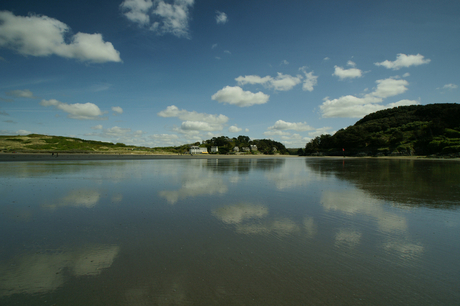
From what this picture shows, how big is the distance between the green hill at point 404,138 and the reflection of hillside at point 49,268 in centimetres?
8722

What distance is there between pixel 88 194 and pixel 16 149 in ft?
374

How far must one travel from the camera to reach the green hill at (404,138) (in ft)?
240

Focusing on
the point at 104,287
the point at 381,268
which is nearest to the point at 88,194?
the point at 104,287

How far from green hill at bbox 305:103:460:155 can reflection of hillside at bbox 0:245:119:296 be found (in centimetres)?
8722

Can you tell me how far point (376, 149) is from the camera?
9125 centimetres

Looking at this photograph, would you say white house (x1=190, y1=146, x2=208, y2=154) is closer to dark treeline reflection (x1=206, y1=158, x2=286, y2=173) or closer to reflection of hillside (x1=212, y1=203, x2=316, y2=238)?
dark treeline reflection (x1=206, y1=158, x2=286, y2=173)

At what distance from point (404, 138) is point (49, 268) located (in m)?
114

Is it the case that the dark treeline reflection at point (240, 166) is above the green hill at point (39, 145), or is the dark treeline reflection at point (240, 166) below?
below

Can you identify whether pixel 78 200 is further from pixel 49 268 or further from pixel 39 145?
pixel 39 145

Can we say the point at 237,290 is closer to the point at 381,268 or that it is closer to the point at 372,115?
the point at 381,268

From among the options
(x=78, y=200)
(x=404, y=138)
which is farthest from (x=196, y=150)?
(x=78, y=200)

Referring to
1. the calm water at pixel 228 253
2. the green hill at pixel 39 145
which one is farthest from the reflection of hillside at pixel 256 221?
the green hill at pixel 39 145

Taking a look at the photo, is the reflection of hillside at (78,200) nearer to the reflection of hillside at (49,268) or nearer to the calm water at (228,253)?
the calm water at (228,253)

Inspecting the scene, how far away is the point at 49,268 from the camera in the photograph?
165 inches
